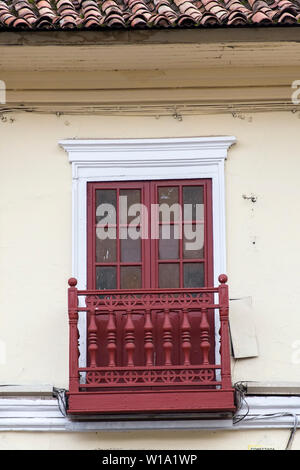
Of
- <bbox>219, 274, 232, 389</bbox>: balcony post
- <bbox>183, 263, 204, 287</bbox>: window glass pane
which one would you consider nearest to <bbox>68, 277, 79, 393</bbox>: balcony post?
<bbox>183, 263, 204, 287</bbox>: window glass pane

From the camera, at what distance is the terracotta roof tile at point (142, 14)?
9938 mm

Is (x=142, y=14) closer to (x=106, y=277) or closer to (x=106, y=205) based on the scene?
(x=106, y=205)

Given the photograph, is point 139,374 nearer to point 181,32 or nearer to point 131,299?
point 131,299

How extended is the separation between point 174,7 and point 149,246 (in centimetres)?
215

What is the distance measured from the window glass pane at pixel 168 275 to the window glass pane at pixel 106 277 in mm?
412

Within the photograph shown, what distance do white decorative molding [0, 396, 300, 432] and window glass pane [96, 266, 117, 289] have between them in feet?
3.64

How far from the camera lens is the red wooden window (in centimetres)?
1040

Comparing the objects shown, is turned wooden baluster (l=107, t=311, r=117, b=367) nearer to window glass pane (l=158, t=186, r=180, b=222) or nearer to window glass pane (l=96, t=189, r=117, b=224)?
window glass pane (l=96, t=189, r=117, b=224)

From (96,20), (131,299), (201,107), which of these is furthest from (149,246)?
(96,20)

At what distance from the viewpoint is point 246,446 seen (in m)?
10.0

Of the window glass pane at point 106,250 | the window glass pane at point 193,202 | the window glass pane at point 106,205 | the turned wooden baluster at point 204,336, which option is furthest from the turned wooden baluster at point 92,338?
the window glass pane at point 193,202

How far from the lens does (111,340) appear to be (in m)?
9.88

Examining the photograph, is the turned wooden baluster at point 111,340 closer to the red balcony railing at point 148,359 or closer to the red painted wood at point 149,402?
the red balcony railing at point 148,359

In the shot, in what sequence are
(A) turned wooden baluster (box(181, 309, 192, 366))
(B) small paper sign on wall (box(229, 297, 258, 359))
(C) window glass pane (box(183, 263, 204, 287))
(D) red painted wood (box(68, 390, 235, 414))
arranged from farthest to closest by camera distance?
(C) window glass pane (box(183, 263, 204, 287)) → (B) small paper sign on wall (box(229, 297, 258, 359)) → (A) turned wooden baluster (box(181, 309, 192, 366)) → (D) red painted wood (box(68, 390, 235, 414))
